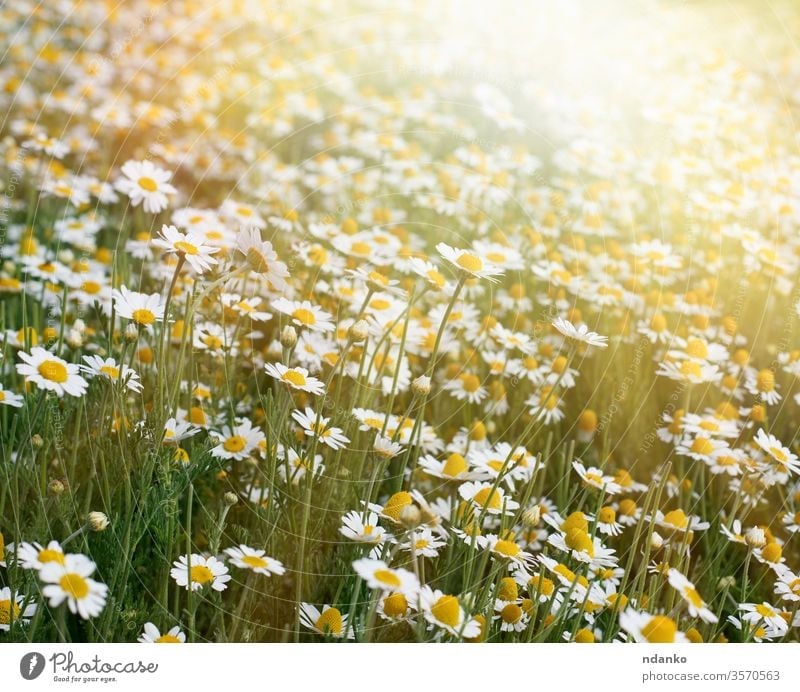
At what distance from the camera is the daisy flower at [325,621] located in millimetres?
641

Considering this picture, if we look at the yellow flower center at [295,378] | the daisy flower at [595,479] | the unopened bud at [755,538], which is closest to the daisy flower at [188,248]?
the yellow flower center at [295,378]

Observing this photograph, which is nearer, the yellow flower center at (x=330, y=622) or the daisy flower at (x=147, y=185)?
the yellow flower center at (x=330, y=622)

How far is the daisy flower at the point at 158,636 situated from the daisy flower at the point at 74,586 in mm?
87

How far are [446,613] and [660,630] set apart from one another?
0.15 meters

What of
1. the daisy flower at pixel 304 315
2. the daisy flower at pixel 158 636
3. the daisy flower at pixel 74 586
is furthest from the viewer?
the daisy flower at pixel 304 315

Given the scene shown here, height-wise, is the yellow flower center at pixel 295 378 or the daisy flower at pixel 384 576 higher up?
the yellow flower center at pixel 295 378

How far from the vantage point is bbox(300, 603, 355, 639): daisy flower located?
0.64 metres

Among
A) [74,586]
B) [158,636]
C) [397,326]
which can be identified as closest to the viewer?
[74,586]

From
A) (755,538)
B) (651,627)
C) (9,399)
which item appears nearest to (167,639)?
(9,399)

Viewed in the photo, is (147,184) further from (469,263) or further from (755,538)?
(755,538)

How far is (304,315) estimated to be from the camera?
2.47 ft

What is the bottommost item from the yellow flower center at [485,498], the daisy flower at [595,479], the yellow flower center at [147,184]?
the yellow flower center at [485,498]

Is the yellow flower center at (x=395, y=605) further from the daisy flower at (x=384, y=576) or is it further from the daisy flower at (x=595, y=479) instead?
the daisy flower at (x=595, y=479)

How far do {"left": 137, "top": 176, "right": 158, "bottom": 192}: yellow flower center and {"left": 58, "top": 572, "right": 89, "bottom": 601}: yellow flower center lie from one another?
0.44 metres
